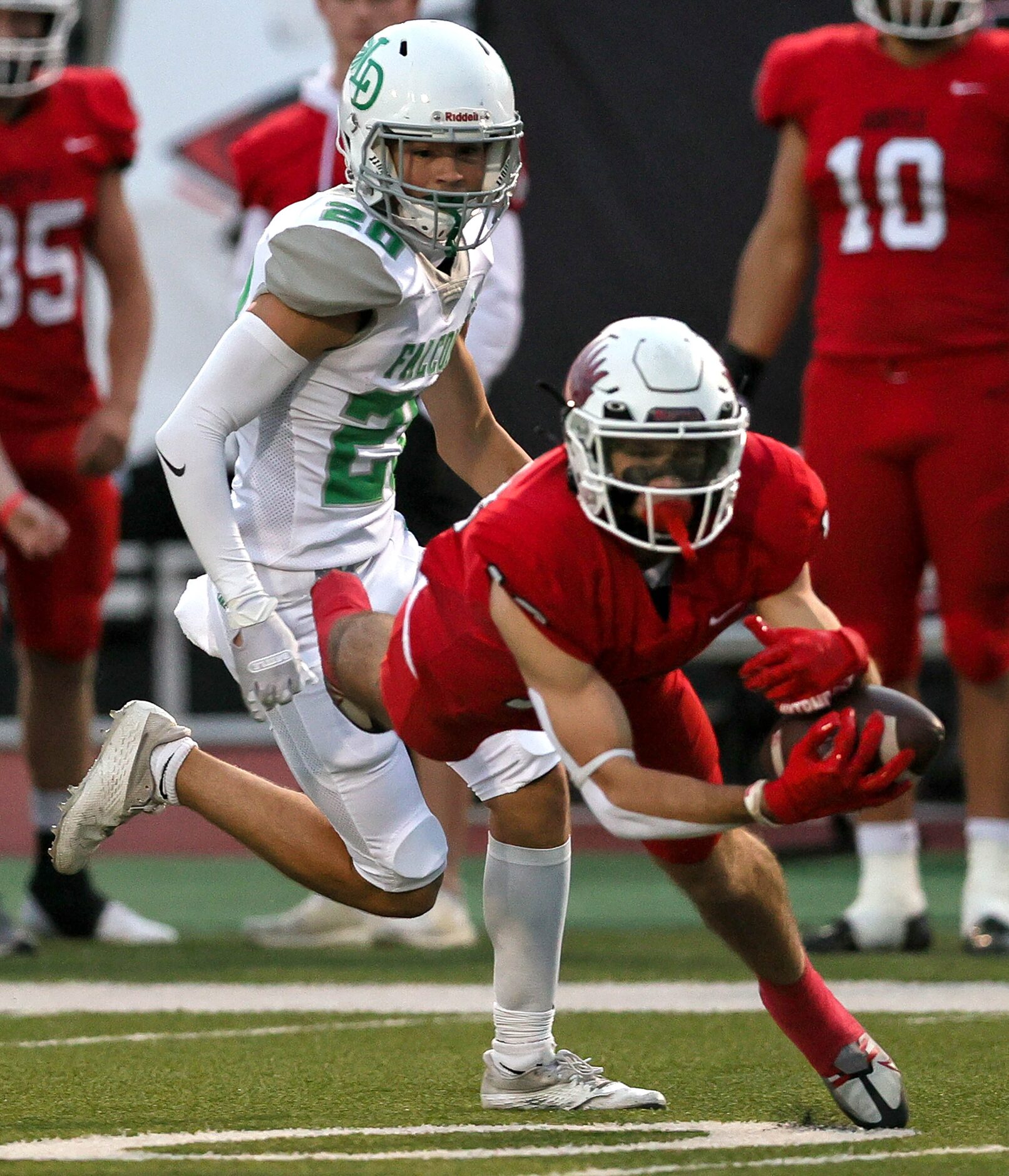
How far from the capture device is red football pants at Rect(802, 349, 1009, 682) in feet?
16.0

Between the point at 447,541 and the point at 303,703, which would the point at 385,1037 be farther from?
the point at 447,541

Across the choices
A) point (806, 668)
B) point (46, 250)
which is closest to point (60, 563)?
point (46, 250)

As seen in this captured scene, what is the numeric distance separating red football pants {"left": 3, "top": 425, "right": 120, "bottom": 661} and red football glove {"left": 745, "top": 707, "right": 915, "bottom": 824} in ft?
9.47

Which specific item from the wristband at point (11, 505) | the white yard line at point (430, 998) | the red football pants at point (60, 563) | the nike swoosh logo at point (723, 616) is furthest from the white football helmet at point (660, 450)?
the red football pants at point (60, 563)

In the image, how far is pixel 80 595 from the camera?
5.29 meters

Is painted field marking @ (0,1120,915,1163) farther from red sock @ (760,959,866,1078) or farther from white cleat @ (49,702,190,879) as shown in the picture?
white cleat @ (49,702,190,879)

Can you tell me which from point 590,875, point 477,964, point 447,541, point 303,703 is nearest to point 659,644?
point 447,541

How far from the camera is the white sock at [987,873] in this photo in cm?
487

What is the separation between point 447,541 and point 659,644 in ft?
1.17

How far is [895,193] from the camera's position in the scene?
495cm

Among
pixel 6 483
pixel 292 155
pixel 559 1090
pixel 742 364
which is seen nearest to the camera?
pixel 559 1090

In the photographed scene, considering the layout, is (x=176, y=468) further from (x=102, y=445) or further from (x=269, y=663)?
(x=102, y=445)

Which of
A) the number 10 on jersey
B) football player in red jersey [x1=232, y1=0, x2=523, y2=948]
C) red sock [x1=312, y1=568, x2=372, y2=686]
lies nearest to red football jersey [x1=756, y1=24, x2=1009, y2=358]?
the number 10 on jersey

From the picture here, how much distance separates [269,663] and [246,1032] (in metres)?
0.87
